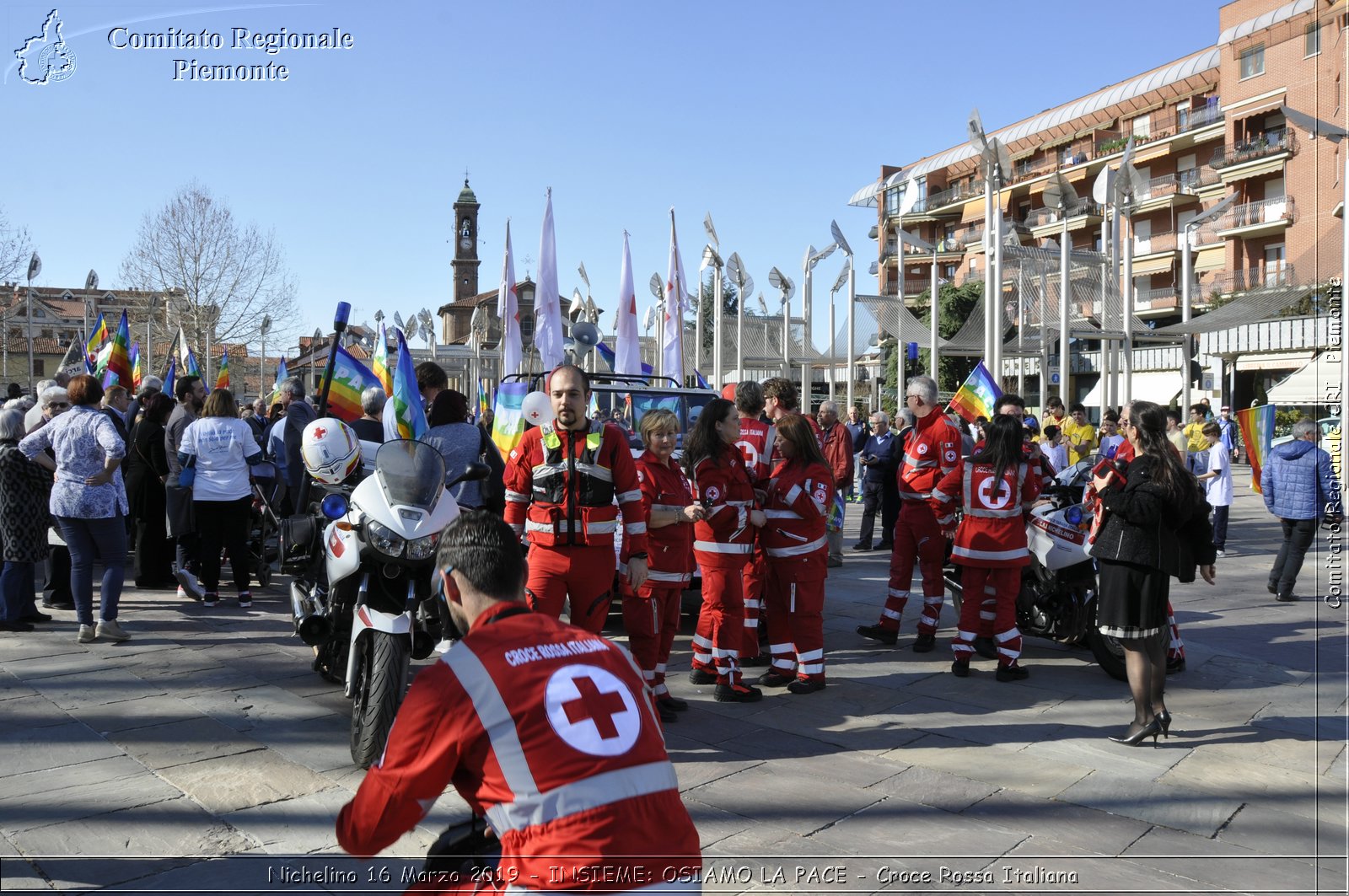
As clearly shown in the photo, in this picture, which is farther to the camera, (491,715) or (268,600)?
(268,600)

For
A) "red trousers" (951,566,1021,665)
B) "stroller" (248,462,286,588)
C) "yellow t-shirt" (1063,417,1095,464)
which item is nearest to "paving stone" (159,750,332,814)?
"red trousers" (951,566,1021,665)

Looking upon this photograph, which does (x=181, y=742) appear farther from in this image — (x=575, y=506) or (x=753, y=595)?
(x=753, y=595)

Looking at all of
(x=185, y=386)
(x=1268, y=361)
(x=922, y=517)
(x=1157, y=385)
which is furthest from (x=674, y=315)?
(x=1157, y=385)

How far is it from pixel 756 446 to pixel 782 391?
0.76m

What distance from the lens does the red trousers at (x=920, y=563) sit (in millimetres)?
7477

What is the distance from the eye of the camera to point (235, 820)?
4.14 metres

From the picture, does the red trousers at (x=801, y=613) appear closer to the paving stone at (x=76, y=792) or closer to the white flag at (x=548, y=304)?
the paving stone at (x=76, y=792)

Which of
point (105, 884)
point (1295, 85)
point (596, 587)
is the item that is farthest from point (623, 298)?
point (1295, 85)

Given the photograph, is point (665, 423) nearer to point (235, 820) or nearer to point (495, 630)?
point (235, 820)

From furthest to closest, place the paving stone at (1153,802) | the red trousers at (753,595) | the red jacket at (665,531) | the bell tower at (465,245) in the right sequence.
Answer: the bell tower at (465,245)
the red trousers at (753,595)
the red jacket at (665,531)
the paving stone at (1153,802)

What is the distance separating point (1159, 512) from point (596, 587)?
296 cm

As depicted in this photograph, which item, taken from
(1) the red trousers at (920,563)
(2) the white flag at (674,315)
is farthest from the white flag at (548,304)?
(1) the red trousers at (920,563)

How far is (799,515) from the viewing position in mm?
6188

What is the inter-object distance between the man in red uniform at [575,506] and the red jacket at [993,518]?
2572mm
